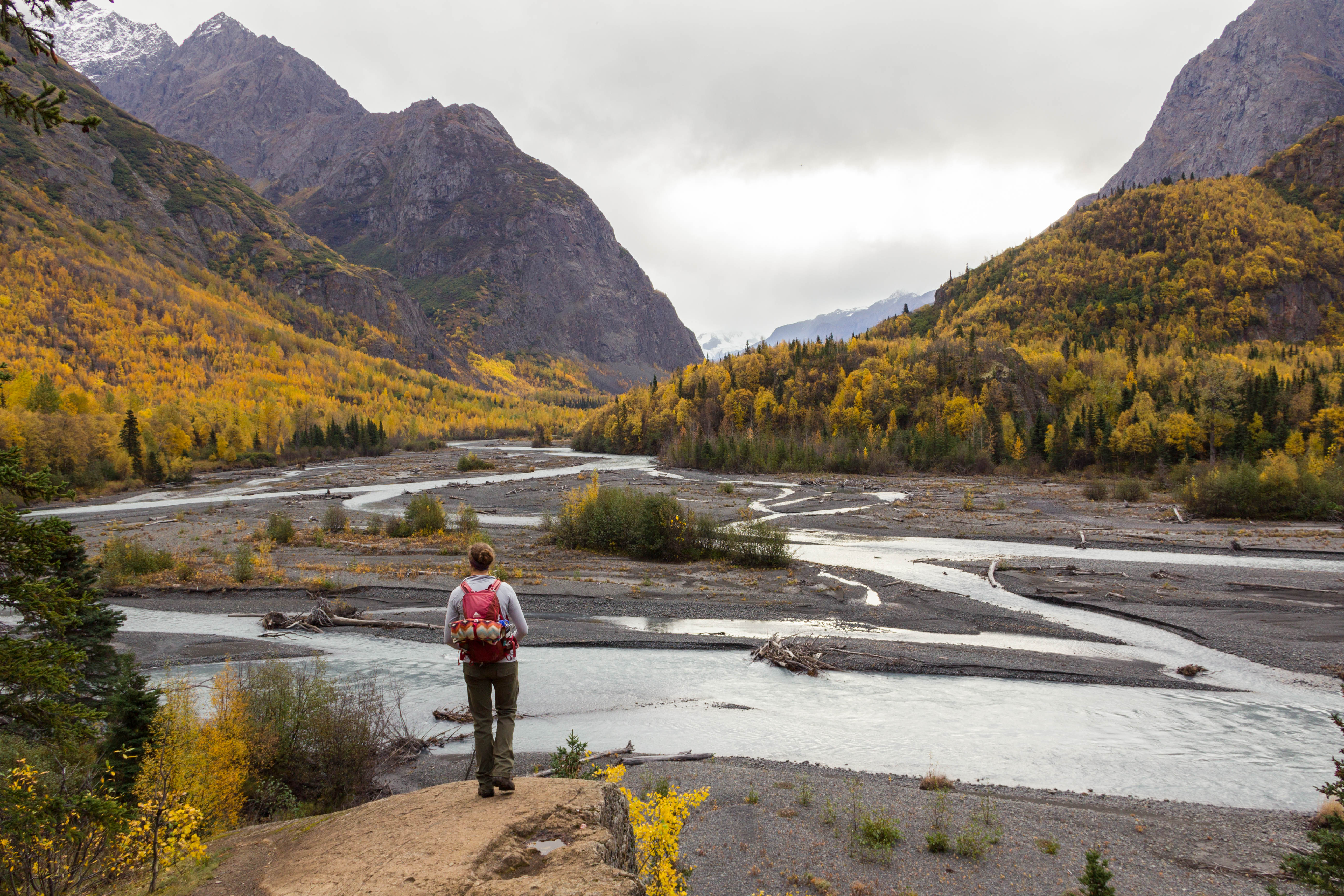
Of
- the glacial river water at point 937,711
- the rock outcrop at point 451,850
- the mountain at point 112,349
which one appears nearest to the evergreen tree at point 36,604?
the rock outcrop at point 451,850

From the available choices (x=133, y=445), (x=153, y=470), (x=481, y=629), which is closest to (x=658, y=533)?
(x=481, y=629)

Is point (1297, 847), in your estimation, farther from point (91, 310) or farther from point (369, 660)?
point (91, 310)

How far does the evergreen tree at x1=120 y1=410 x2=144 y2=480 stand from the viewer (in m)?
76.4

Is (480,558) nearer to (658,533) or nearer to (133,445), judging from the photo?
(658,533)

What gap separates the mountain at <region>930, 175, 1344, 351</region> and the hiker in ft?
465

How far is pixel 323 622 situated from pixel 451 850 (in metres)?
23.3

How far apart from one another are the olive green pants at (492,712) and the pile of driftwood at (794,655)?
14884mm

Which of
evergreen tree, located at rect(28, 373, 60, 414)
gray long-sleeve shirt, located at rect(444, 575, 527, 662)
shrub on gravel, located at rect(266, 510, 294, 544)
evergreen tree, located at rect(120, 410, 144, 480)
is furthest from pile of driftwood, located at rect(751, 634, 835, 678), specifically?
evergreen tree, located at rect(28, 373, 60, 414)

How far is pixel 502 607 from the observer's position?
22.5ft

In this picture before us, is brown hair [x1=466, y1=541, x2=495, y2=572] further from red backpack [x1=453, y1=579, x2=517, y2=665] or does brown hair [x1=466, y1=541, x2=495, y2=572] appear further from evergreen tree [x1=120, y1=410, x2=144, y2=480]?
evergreen tree [x1=120, y1=410, x2=144, y2=480]

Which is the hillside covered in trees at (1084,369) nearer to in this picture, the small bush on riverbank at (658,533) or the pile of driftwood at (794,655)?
the small bush on riverbank at (658,533)

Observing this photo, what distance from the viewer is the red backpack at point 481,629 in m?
6.67

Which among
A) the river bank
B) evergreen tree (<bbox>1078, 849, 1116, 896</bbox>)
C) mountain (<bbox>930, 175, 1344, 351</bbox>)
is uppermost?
mountain (<bbox>930, 175, 1344, 351</bbox>)

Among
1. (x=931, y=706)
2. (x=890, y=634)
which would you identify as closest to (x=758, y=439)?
(x=890, y=634)
